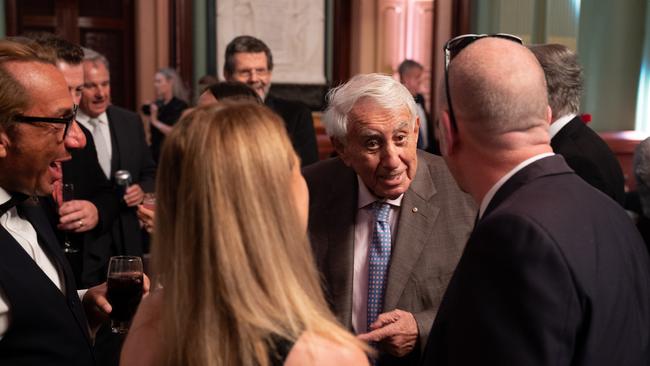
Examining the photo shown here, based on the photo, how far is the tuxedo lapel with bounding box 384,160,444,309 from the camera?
2.41 m

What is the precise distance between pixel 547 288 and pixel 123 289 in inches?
49.8

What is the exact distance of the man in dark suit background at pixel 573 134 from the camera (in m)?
3.06

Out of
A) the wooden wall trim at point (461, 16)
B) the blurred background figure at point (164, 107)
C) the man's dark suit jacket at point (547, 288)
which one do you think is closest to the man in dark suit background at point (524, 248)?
the man's dark suit jacket at point (547, 288)

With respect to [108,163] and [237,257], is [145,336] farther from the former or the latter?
[108,163]

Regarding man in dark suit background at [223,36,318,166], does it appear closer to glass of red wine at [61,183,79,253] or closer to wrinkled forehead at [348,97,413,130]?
glass of red wine at [61,183,79,253]

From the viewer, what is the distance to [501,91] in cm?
156

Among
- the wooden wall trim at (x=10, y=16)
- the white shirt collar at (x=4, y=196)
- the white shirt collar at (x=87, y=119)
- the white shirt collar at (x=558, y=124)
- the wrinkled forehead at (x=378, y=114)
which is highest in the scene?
the wooden wall trim at (x=10, y=16)

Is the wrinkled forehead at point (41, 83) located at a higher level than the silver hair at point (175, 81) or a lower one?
higher

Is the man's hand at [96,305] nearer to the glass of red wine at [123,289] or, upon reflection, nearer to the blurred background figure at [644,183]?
the glass of red wine at [123,289]

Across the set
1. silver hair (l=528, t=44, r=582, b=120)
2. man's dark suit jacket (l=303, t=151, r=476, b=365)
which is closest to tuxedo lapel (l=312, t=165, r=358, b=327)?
man's dark suit jacket (l=303, t=151, r=476, b=365)

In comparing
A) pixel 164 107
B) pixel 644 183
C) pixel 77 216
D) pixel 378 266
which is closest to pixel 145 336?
pixel 378 266

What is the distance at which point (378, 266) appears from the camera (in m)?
2.46

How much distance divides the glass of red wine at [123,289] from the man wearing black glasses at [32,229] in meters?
0.14

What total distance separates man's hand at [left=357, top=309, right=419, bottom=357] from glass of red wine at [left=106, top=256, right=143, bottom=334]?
2.06 feet
